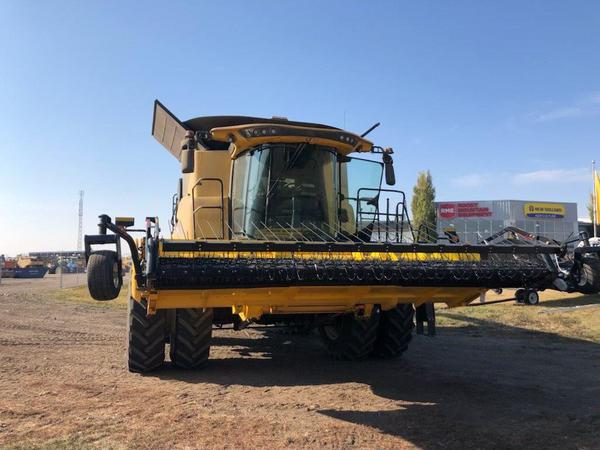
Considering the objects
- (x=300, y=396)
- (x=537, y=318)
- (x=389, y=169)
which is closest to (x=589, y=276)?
(x=389, y=169)

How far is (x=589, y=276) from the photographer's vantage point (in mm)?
5578

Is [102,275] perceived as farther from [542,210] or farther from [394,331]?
[542,210]

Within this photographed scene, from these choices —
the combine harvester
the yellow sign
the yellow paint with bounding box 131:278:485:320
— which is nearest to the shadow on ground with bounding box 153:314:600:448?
the combine harvester

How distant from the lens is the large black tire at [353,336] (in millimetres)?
8016

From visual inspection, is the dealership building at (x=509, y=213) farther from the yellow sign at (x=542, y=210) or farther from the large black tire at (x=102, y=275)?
the large black tire at (x=102, y=275)

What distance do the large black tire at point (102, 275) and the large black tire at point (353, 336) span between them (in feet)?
12.7

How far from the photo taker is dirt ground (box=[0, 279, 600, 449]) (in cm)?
458

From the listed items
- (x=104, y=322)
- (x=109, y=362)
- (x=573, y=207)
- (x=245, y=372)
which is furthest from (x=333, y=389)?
(x=573, y=207)

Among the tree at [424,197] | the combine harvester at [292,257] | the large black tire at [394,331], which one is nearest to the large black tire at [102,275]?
the combine harvester at [292,257]

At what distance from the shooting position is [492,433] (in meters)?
4.73

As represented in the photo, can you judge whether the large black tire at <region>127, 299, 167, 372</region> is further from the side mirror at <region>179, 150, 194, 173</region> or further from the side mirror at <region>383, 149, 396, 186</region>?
the side mirror at <region>383, 149, 396, 186</region>

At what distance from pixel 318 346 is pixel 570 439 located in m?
5.85

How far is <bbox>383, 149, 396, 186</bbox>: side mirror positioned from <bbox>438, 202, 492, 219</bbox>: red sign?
41183 millimetres

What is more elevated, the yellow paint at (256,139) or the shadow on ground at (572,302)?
the yellow paint at (256,139)
